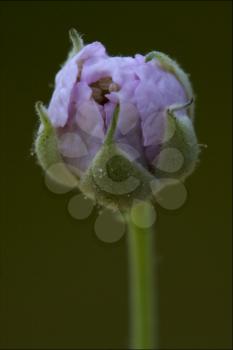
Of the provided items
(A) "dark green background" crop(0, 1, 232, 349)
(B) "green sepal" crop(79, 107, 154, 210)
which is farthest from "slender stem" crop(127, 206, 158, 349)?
(A) "dark green background" crop(0, 1, 232, 349)

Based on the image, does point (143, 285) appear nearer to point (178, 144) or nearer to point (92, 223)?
point (178, 144)

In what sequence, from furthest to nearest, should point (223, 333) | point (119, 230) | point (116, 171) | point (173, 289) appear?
1. point (173, 289)
2. point (223, 333)
3. point (119, 230)
4. point (116, 171)

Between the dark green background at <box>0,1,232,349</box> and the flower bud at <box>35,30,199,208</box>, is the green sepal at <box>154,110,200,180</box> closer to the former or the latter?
the flower bud at <box>35,30,199,208</box>

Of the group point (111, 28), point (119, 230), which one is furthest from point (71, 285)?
point (119, 230)

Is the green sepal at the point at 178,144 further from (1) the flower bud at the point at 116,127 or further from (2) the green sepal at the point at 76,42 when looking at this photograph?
(2) the green sepal at the point at 76,42

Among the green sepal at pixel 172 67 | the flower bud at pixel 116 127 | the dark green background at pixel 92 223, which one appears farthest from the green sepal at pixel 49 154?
the dark green background at pixel 92 223

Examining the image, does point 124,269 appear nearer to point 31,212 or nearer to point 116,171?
point 31,212

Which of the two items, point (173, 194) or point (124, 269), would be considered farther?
A: point (124, 269)

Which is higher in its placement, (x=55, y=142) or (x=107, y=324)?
(x=55, y=142)
